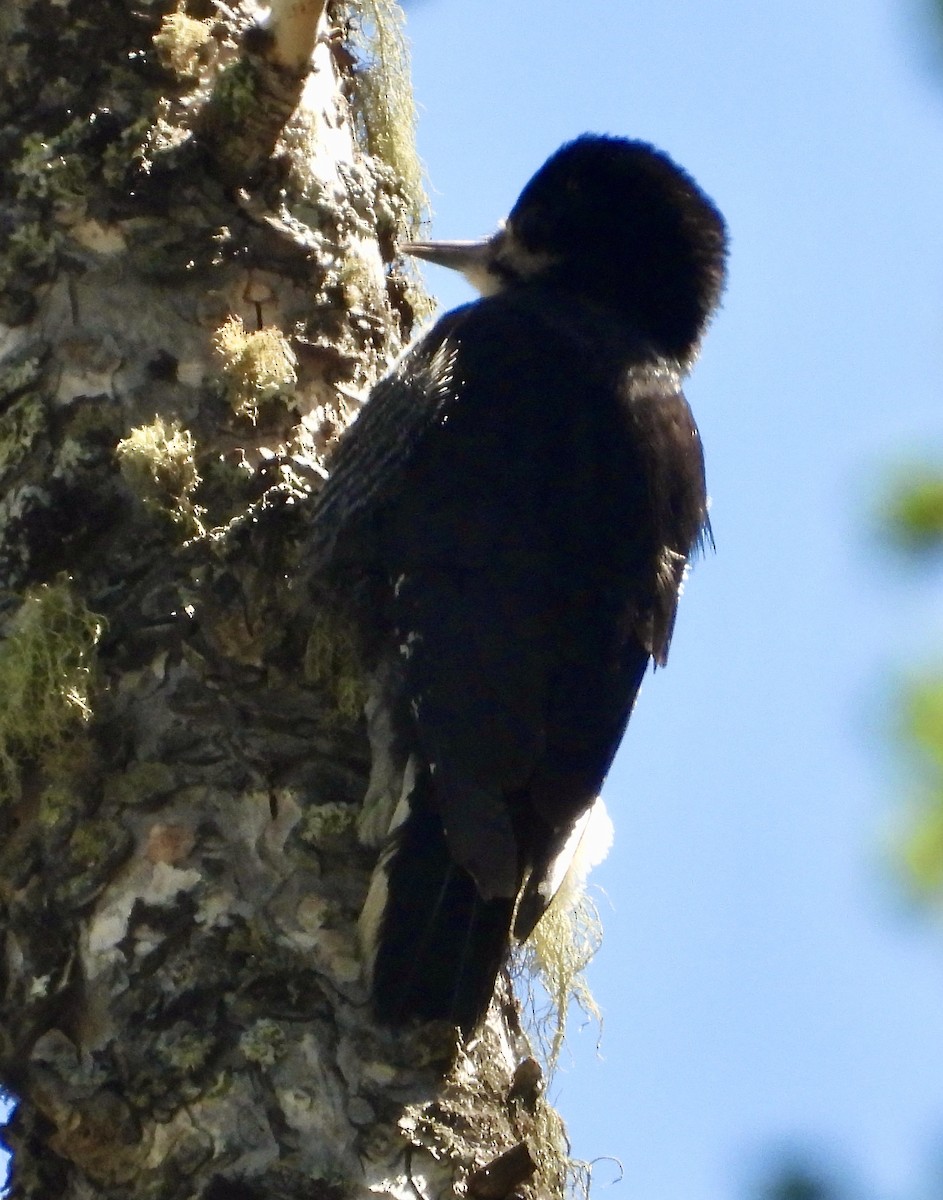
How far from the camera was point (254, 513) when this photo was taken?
3.32 meters

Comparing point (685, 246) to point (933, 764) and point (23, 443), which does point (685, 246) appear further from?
point (933, 764)

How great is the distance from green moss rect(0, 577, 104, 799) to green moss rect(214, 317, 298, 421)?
0.58 metres

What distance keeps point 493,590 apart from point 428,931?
2.49 feet

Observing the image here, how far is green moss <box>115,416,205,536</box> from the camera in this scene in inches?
126

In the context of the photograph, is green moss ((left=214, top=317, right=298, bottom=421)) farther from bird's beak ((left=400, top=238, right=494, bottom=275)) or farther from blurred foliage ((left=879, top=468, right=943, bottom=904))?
blurred foliage ((left=879, top=468, right=943, bottom=904))

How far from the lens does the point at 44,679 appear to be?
9.72ft

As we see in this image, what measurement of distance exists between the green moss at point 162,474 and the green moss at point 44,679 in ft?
0.84

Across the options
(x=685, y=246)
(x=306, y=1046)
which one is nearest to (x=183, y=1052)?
(x=306, y=1046)

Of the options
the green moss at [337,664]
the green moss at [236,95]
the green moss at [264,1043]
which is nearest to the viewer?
the green moss at [264,1043]

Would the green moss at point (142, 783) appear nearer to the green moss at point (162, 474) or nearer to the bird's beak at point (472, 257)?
the green moss at point (162, 474)

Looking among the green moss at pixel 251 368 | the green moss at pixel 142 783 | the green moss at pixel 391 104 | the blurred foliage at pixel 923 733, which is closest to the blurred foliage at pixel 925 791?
the blurred foliage at pixel 923 733

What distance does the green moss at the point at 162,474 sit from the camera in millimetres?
3199

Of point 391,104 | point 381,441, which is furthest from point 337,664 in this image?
point 391,104

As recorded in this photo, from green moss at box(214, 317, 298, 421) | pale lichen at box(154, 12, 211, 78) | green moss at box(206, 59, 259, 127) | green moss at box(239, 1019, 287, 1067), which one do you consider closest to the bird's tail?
green moss at box(239, 1019, 287, 1067)
